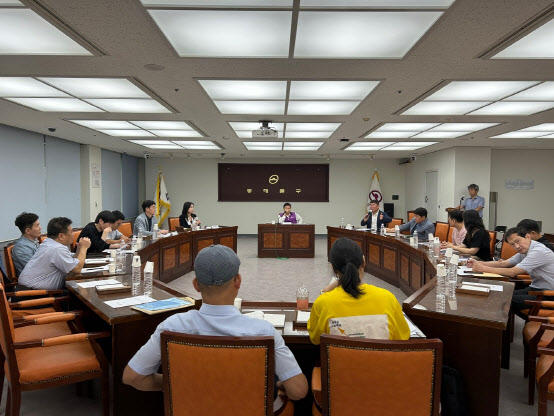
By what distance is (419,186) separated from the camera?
467 inches

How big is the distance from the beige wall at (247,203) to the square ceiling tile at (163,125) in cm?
570

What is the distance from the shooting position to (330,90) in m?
4.37

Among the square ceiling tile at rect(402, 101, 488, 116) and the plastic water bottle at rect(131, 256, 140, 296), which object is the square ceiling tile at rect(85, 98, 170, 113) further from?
the square ceiling tile at rect(402, 101, 488, 116)

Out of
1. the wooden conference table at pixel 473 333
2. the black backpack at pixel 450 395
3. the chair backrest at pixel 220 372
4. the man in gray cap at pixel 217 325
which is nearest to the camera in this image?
the chair backrest at pixel 220 372

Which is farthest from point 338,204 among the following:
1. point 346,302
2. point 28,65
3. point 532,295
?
point 346,302

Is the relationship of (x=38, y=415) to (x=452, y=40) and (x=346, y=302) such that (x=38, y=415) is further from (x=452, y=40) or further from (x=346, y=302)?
(x=452, y=40)

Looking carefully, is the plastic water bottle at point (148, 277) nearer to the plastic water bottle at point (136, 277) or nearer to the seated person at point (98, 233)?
the plastic water bottle at point (136, 277)

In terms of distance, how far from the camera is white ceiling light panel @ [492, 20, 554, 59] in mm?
2777

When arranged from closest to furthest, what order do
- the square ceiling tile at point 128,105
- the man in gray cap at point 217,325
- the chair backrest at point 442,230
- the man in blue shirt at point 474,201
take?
the man in gray cap at point 217,325
the square ceiling tile at point 128,105
the chair backrest at point 442,230
the man in blue shirt at point 474,201

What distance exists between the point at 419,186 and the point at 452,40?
9.44 meters

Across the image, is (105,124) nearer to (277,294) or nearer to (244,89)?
(244,89)

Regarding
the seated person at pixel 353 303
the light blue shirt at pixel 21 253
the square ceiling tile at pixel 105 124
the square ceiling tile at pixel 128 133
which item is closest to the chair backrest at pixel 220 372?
the seated person at pixel 353 303

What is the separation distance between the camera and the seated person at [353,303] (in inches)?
70.9

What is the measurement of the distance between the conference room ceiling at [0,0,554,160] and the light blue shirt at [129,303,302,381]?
197 cm
